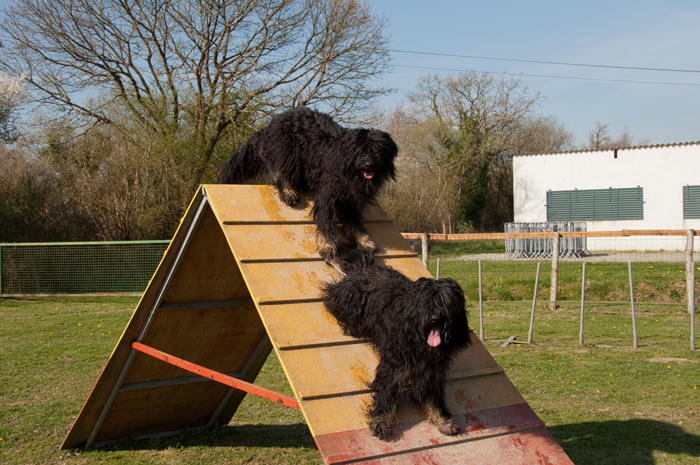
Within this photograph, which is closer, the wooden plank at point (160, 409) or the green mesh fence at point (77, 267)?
the wooden plank at point (160, 409)

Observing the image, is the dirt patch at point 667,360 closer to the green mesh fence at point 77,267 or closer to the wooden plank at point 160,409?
the wooden plank at point 160,409

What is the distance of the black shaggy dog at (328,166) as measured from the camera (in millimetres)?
3734

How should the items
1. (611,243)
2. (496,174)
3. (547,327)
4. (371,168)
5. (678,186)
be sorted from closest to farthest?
1. (371,168)
2. (547,327)
3. (611,243)
4. (678,186)
5. (496,174)

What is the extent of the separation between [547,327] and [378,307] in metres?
7.79

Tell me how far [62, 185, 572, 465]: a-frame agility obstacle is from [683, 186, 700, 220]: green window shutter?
21552 millimetres

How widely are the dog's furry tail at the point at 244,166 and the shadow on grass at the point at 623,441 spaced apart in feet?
10.8

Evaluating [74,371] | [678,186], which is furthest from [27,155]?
[678,186]

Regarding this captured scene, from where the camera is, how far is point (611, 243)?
1984 cm

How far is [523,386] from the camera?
6.44 meters

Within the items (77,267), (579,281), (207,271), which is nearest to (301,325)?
(207,271)

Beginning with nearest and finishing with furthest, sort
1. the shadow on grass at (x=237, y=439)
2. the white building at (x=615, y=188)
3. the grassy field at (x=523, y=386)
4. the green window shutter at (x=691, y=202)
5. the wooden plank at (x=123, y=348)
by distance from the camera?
the wooden plank at (x=123, y=348), the grassy field at (x=523, y=386), the shadow on grass at (x=237, y=439), the green window shutter at (x=691, y=202), the white building at (x=615, y=188)

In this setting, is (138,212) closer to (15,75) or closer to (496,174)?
(15,75)

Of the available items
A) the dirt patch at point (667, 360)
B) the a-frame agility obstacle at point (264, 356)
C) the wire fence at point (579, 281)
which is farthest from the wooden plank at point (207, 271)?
the dirt patch at point (667, 360)

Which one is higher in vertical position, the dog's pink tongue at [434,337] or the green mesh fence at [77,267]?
the dog's pink tongue at [434,337]
